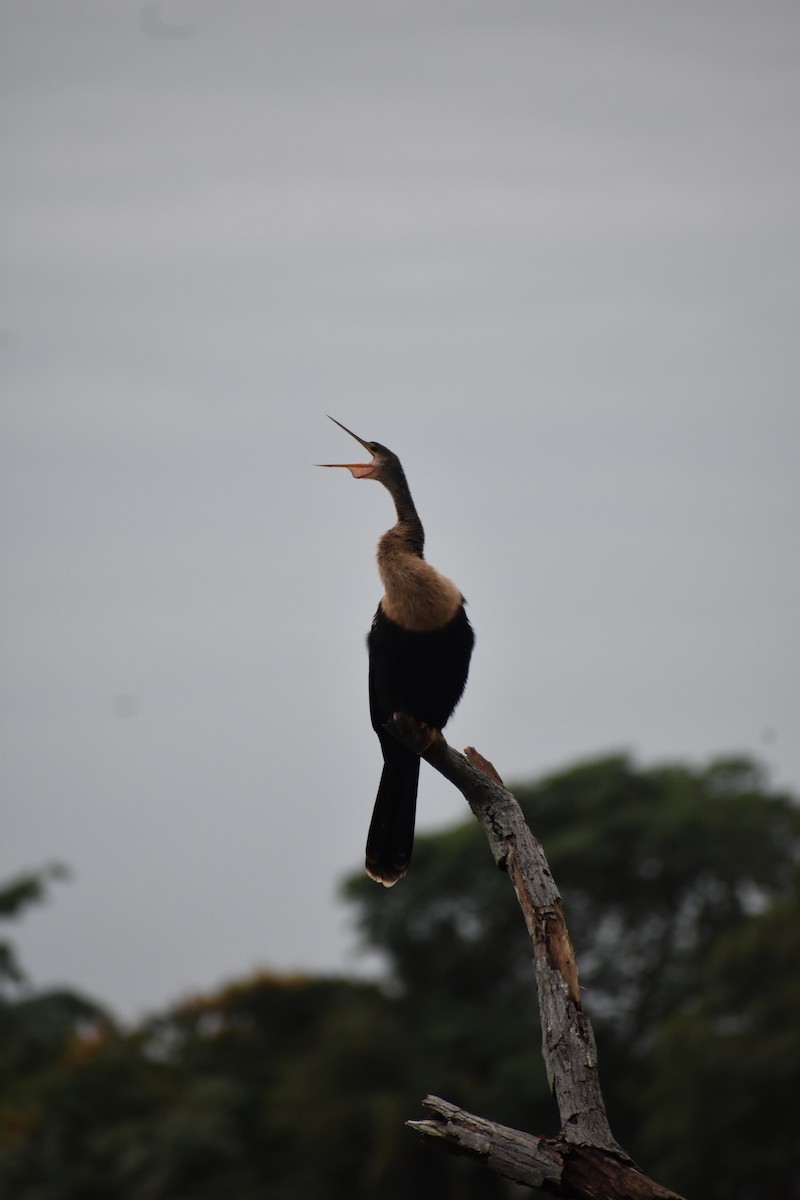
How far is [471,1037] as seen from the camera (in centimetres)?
2175

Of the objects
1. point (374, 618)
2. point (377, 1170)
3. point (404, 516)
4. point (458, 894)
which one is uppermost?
point (458, 894)

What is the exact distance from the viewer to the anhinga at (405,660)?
5.60 m

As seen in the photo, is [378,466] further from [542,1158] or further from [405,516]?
[542,1158]

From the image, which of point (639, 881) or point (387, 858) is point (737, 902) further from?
point (387, 858)

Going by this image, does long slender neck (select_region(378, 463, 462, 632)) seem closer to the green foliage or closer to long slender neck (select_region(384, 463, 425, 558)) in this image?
long slender neck (select_region(384, 463, 425, 558))

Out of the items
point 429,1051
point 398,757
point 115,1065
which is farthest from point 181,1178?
point 398,757

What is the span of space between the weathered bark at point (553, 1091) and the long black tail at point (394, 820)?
88 cm

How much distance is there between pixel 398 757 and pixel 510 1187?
56.3 feet

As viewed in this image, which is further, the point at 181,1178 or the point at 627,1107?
the point at 627,1107

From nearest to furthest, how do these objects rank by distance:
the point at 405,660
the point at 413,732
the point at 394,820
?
the point at 413,732, the point at 394,820, the point at 405,660

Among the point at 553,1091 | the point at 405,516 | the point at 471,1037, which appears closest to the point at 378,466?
the point at 405,516

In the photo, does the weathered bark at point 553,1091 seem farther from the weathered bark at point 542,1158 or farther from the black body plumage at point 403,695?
the black body plumage at point 403,695

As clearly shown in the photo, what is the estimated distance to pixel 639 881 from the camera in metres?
24.1

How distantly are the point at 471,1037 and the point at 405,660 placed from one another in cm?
1718
